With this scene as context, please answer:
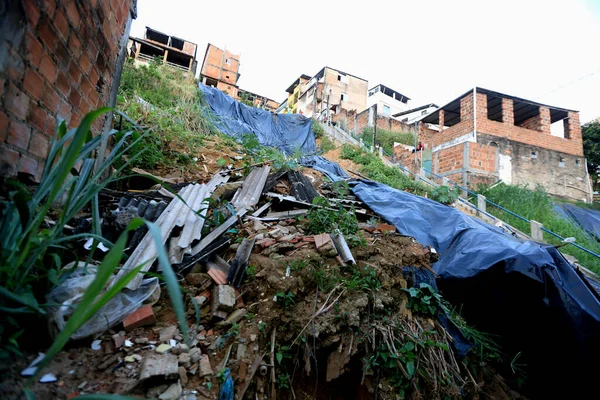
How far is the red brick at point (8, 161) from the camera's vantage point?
1225 millimetres

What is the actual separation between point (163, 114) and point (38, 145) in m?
4.47

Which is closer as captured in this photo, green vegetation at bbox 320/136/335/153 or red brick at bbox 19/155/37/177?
red brick at bbox 19/155/37/177

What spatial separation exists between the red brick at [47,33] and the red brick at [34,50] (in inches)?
1.8

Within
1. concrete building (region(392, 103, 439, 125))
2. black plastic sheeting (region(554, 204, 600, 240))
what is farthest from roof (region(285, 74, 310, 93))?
black plastic sheeting (region(554, 204, 600, 240))

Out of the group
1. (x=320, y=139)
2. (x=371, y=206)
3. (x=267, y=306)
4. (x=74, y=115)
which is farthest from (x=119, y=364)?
(x=320, y=139)

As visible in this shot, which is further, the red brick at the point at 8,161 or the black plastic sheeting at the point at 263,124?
the black plastic sheeting at the point at 263,124

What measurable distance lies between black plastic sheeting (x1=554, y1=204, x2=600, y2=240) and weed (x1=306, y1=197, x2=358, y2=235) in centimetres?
693

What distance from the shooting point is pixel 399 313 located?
6.87 feet

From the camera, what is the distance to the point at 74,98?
1.78 metres

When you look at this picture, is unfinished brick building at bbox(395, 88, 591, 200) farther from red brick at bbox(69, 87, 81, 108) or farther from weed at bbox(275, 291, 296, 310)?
red brick at bbox(69, 87, 81, 108)

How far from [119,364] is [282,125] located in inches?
Answer: 430

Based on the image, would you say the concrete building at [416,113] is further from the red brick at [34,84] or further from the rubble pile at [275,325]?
the red brick at [34,84]

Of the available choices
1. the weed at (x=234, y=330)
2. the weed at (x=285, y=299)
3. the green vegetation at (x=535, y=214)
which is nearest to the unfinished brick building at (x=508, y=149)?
the green vegetation at (x=535, y=214)

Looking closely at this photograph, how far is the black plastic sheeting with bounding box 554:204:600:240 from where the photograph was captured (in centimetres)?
639
